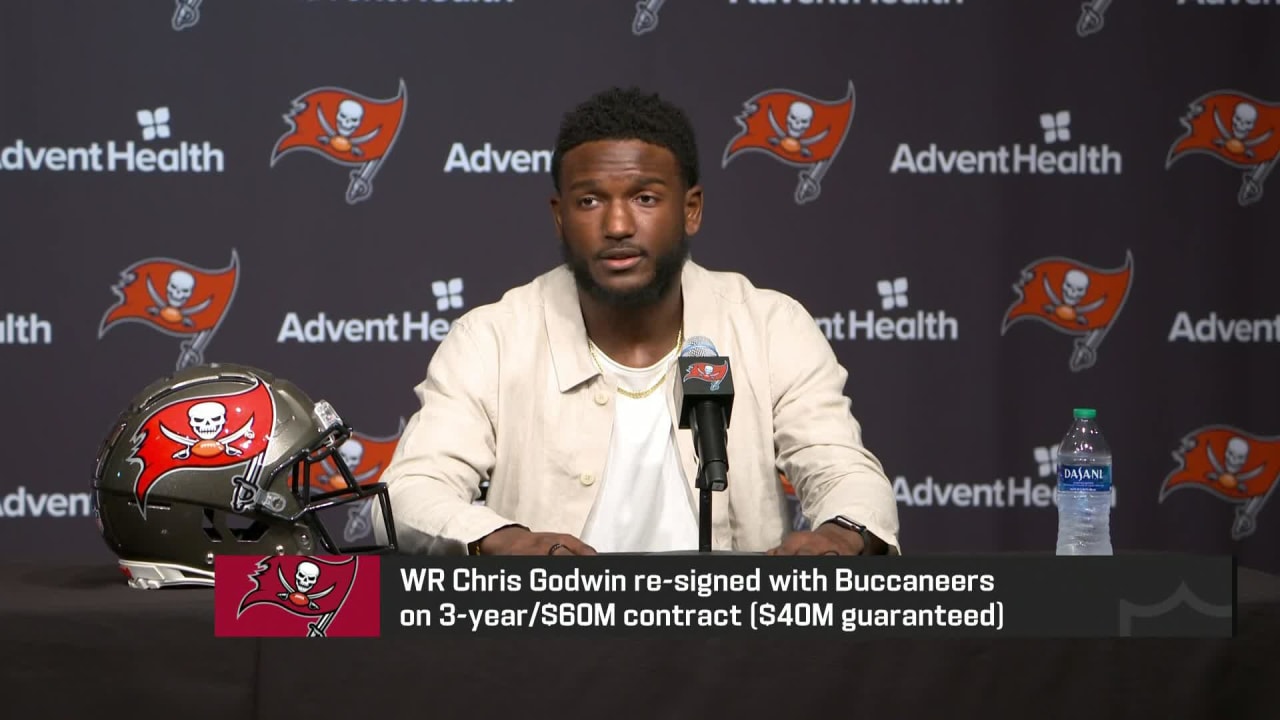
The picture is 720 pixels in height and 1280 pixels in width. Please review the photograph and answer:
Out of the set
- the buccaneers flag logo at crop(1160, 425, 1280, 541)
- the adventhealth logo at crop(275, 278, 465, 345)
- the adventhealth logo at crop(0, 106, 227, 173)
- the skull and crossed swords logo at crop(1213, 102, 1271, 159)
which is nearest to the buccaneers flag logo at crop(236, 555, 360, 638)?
the adventhealth logo at crop(275, 278, 465, 345)

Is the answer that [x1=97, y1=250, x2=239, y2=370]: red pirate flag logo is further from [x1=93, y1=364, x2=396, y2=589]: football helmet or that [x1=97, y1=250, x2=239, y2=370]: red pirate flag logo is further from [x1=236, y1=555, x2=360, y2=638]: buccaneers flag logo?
[x1=236, y1=555, x2=360, y2=638]: buccaneers flag logo

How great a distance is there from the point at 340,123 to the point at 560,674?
9.67 feet

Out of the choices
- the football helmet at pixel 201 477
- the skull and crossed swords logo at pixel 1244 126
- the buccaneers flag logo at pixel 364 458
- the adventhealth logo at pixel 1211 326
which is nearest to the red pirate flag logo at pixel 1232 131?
the skull and crossed swords logo at pixel 1244 126

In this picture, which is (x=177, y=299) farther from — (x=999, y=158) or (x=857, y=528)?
(x=857, y=528)

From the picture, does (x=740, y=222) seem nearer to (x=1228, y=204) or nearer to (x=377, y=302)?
(x=377, y=302)

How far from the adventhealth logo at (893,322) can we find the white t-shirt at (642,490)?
5.95 feet

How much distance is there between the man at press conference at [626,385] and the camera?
2748 mm

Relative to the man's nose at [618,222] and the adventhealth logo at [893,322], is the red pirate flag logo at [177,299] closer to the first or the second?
the adventhealth logo at [893,322]

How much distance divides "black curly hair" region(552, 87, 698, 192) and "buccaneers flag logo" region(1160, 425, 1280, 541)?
2.49 metres

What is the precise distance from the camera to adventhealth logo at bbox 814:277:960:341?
4.58 metres

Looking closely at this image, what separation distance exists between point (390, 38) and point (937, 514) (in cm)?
230

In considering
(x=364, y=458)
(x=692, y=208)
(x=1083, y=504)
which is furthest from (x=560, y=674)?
(x=364, y=458)

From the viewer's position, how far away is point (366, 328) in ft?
14.8

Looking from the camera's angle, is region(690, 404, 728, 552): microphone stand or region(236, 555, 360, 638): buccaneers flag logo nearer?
region(236, 555, 360, 638): buccaneers flag logo
